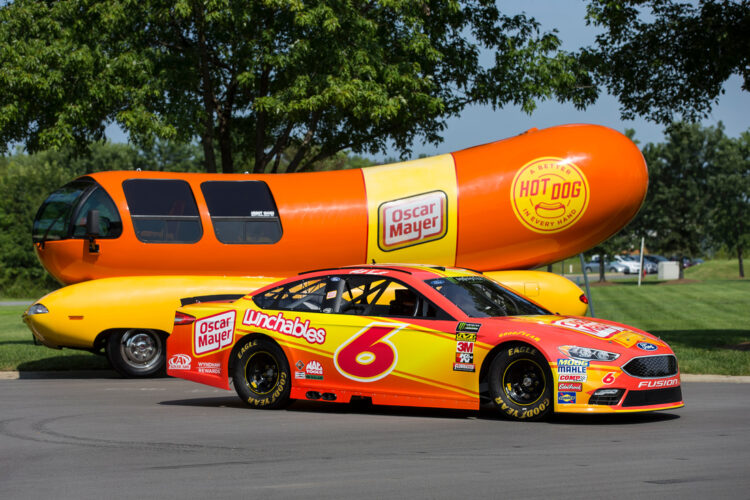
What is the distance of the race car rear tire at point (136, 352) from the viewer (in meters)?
15.0

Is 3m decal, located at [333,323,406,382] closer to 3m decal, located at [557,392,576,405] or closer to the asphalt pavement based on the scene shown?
the asphalt pavement

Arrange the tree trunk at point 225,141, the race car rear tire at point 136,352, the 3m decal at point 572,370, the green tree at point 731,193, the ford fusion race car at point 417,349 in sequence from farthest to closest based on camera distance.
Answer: the green tree at point 731,193 → the tree trunk at point 225,141 → the race car rear tire at point 136,352 → the ford fusion race car at point 417,349 → the 3m decal at point 572,370

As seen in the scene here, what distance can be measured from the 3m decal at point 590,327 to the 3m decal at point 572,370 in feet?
1.34

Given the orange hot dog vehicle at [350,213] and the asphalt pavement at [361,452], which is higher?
the orange hot dog vehicle at [350,213]

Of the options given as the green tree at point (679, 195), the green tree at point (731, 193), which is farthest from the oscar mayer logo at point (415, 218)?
the green tree at point (731, 193)

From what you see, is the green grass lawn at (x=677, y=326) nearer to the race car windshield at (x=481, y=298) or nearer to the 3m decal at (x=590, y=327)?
the race car windshield at (x=481, y=298)

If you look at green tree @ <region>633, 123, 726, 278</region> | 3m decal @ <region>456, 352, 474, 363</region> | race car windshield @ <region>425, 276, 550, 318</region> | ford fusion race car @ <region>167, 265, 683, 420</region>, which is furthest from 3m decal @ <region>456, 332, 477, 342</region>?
green tree @ <region>633, 123, 726, 278</region>

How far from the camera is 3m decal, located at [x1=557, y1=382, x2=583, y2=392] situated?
8734 millimetres

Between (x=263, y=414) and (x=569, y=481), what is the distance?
4.42 meters

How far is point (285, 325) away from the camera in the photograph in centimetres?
1034

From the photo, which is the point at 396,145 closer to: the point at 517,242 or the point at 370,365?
the point at 517,242

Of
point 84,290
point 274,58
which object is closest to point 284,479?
point 84,290

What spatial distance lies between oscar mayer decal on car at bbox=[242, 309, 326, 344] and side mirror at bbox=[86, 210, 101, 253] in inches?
224

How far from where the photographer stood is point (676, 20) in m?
18.9
